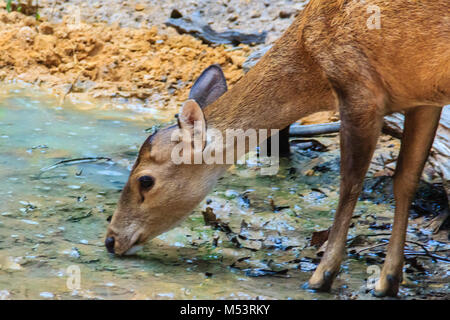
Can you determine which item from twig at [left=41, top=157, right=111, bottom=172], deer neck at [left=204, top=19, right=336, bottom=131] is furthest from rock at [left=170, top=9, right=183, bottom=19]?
deer neck at [left=204, top=19, right=336, bottom=131]

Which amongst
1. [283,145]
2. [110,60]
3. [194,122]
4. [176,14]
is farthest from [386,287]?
[176,14]

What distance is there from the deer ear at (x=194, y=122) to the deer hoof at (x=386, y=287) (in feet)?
4.87

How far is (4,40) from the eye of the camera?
1039cm

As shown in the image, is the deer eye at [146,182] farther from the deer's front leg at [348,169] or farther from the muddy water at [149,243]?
the deer's front leg at [348,169]

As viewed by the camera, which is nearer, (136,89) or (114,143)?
(114,143)

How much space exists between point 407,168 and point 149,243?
1.96 m

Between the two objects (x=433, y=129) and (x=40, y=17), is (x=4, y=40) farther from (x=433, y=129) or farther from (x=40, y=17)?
(x=433, y=129)

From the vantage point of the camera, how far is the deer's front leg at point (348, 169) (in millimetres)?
4297

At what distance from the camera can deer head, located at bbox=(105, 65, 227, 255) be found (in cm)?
490

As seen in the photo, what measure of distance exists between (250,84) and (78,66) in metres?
5.69

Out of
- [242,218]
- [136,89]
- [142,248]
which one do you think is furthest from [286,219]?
[136,89]
